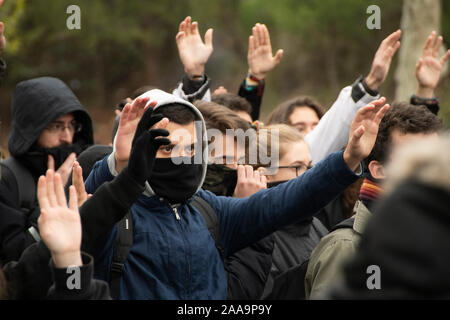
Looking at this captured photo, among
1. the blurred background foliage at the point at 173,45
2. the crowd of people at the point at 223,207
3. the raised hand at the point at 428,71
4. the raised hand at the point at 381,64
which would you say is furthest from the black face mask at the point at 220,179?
the blurred background foliage at the point at 173,45

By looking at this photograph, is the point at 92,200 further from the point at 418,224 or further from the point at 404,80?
the point at 404,80

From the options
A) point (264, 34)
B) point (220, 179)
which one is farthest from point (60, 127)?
point (264, 34)

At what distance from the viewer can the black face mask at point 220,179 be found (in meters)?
3.29

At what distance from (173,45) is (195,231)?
22.4 meters

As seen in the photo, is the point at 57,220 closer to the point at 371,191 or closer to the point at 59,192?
the point at 59,192

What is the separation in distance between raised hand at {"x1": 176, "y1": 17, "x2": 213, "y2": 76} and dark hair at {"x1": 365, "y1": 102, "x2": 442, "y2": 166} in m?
1.74

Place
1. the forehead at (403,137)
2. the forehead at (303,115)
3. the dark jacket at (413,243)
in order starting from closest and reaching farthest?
the dark jacket at (413,243) → the forehead at (403,137) → the forehead at (303,115)

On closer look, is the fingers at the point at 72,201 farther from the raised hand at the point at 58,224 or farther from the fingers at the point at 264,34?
the fingers at the point at 264,34

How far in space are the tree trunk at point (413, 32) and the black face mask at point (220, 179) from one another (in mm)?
7697

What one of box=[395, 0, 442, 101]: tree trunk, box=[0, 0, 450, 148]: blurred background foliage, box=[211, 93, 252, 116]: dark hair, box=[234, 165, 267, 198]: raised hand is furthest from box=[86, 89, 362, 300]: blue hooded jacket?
box=[0, 0, 450, 148]: blurred background foliage

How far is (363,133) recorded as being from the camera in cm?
243

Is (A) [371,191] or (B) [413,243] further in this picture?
(A) [371,191]

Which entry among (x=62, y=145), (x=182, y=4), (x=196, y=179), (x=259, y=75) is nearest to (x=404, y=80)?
(x=259, y=75)

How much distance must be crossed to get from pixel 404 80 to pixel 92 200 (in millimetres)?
9452
